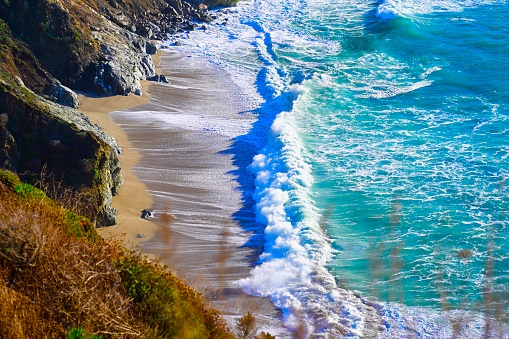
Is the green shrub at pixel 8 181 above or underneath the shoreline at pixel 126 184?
above

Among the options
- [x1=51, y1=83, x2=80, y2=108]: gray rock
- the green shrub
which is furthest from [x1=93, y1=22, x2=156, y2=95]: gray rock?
the green shrub

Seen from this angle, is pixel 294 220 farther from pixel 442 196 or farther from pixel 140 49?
pixel 140 49

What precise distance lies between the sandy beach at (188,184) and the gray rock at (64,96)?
2.00 ft

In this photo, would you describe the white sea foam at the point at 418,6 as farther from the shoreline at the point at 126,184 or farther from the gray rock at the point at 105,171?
the gray rock at the point at 105,171

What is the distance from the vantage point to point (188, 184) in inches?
713

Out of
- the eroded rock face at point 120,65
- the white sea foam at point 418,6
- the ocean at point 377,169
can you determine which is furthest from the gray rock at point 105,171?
the white sea foam at point 418,6

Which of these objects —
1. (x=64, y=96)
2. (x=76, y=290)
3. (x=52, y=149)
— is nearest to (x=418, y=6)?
(x=64, y=96)

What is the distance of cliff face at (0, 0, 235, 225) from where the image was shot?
15.1 m

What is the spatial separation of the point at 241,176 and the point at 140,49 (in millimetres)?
11345

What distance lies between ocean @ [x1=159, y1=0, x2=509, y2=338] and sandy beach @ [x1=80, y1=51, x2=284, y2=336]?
451 millimetres

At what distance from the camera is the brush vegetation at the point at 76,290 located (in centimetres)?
781

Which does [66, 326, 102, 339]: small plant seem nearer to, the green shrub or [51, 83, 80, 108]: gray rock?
the green shrub

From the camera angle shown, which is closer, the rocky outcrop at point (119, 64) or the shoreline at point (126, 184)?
the shoreline at point (126, 184)

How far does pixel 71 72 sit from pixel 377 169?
1185 centimetres
